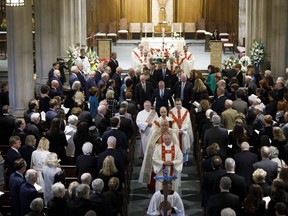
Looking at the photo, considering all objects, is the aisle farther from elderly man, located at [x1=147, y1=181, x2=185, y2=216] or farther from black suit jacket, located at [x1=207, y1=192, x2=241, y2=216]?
black suit jacket, located at [x1=207, y1=192, x2=241, y2=216]

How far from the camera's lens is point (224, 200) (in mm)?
11461

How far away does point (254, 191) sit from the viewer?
36.6 ft

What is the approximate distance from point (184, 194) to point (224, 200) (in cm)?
497

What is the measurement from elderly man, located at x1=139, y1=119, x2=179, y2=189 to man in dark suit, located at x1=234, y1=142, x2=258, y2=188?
5.25 ft

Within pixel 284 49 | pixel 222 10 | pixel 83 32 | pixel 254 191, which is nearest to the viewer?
pixel 254 191

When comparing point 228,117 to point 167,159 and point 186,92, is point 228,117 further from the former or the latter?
point 186,92

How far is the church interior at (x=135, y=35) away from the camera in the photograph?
19453mm

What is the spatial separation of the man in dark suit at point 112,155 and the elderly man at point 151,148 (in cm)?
123

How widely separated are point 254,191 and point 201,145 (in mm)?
5205

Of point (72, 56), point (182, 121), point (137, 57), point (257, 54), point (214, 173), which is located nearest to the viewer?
point (214, 173)

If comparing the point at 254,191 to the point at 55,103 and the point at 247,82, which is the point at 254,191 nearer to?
the point at 55,103

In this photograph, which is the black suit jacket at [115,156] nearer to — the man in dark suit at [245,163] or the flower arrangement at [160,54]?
the man in dark suit at [245,163]

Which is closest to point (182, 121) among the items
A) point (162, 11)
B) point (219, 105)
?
point (219, 105)

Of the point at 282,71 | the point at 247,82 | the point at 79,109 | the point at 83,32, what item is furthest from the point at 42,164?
the point at 83,32
